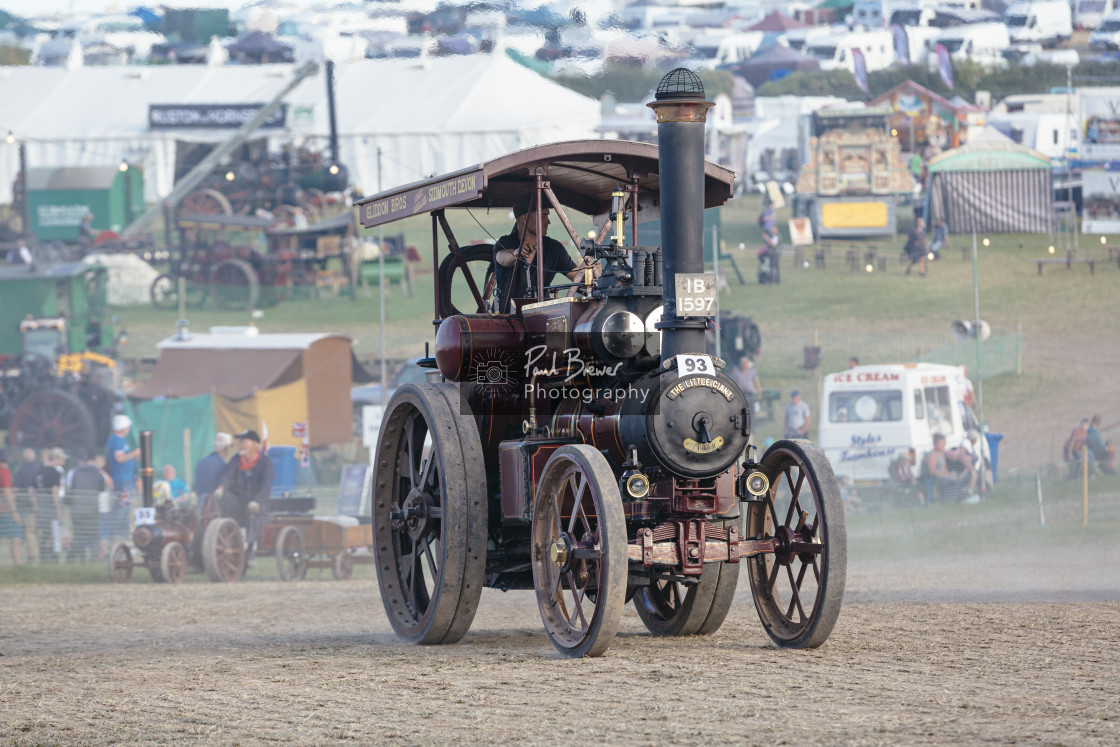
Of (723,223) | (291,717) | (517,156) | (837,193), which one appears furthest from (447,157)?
(291,717)

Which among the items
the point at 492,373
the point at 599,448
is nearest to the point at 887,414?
the point at 492,373

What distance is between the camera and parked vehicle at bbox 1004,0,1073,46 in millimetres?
34531

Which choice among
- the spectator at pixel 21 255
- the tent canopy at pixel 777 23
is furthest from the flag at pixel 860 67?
the spectator at pixel 21 255

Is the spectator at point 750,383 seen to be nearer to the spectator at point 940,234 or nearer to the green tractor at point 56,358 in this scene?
the green tractor at point 56,358

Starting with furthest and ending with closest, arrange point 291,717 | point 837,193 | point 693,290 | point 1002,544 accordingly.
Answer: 1. point 837,193
2. point 1002,544
3. point 693,290
4. point 291,717

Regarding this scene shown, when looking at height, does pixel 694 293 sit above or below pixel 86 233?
below

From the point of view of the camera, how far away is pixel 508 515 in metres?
7.54

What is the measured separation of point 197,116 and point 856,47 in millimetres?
15587

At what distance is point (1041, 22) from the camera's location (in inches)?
1398

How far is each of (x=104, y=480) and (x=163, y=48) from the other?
954 inches

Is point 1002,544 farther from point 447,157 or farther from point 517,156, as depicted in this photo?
point 447,157

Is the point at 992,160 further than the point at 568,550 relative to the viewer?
Yes

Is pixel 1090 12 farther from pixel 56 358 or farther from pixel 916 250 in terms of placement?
pixel 56 358

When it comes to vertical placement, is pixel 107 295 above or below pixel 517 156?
above
